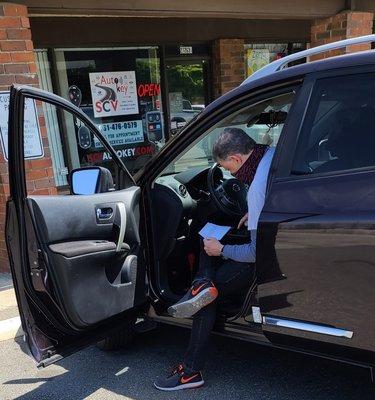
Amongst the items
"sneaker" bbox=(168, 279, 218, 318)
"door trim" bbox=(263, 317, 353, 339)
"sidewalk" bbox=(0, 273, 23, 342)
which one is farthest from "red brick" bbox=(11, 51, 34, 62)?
"door trim" bbox=(263, 317, 353, 339)

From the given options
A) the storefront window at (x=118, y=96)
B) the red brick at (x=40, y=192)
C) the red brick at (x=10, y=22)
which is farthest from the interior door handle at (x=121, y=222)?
the storefront window at (x=118, y=96)

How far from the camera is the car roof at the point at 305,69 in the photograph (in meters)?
2.11

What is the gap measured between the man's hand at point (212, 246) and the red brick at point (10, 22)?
2.78 m

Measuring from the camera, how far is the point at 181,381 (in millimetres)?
2797

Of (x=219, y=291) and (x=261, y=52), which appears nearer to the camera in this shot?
(x=219, y=291)

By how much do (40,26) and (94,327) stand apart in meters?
4.48

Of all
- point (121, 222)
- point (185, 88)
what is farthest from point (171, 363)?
point (185, 88)

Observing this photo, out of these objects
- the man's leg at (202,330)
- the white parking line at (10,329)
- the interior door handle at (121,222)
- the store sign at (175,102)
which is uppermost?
the store sign at (175,102)

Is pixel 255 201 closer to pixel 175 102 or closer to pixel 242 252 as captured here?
pixel 242 252

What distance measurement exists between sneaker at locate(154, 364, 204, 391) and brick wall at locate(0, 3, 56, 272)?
235 cm

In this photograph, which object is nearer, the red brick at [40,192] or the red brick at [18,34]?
the red brick at [18,34]

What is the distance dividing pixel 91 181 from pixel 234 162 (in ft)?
2.87

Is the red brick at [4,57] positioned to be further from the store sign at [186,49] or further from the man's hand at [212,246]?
the store sign at [186,49]

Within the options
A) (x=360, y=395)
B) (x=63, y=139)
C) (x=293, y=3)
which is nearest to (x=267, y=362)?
(x=360, y=395)
